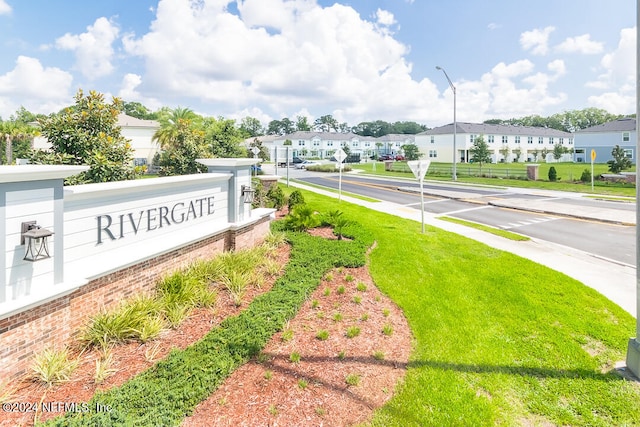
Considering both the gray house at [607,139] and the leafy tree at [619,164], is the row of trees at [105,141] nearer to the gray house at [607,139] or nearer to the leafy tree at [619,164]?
the leafy tree at [619,164]

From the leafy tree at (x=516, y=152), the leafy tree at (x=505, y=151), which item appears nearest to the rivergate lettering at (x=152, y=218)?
the leafy tree at (x=505, y=151)

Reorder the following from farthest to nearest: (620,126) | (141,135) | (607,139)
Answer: (607,139) → (620,126) → (141,135)

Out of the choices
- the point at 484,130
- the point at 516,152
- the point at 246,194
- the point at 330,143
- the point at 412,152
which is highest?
the point at 330,143

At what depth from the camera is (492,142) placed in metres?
73.2

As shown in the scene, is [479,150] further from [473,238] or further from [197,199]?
[197,199]

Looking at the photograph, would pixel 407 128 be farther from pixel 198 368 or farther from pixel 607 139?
pixel 198 368

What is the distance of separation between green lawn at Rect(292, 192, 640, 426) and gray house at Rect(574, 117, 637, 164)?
6341 centimetres

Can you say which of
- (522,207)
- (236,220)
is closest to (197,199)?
(236,220)

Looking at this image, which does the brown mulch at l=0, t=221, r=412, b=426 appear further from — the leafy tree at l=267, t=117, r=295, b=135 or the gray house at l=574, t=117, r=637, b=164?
the leafy tree at l=267, t=117, r=295, b=135

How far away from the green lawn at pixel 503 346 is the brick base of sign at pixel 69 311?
3948mm

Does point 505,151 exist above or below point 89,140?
above

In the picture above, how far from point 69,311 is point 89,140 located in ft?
21.9

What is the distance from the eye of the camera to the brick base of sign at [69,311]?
4.23 m

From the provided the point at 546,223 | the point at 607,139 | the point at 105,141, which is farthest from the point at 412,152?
the point at 105,141
